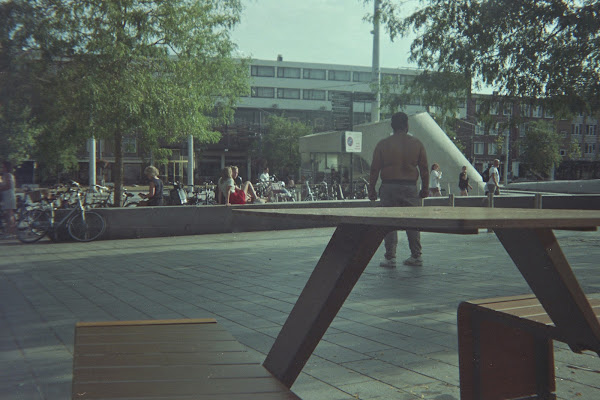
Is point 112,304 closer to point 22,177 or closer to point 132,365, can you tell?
point 132,365

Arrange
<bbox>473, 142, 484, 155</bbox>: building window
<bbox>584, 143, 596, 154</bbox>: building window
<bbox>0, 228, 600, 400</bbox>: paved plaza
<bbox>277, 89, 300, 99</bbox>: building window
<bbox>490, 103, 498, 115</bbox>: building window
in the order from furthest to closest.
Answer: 1. <bbox>584, 143, 596, 154</bbox>: building window
2. <bbox>473, 142, 484, 155</bbox>: building window
3. <bbox>277, 89, 300, 99</bbox>: building window
4. <bbox>490, 103, 498, 115</bbox>: building window
5. <bbox>0, 228, 600, 400</bbox>: paved plaza

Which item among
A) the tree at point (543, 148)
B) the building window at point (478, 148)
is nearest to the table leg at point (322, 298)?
the tree at point (543, 148)

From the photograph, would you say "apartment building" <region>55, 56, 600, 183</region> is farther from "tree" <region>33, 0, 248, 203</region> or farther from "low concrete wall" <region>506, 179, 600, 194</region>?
"tree" <region>33, 0, 248, 203</region>

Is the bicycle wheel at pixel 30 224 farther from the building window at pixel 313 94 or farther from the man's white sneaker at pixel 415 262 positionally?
the building window at pixel 313 94

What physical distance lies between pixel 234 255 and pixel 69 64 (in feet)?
26.2

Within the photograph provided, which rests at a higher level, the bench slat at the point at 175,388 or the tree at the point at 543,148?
the tree at the point at 543,148

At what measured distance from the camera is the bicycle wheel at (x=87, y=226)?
40.3 feet

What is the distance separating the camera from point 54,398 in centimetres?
338

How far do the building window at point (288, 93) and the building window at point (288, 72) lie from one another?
182cm

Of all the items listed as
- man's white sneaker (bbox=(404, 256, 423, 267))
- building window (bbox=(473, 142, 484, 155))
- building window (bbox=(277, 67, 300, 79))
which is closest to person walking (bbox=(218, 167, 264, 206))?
man's white sneaker (bbox=(404, 256, 423, 267))

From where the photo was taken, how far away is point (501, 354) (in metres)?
2.82

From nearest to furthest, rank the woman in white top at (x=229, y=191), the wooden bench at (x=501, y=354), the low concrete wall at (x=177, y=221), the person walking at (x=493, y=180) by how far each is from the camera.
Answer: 1. the wooden bench at (x=501, y=354)
2. the low concrete wall at (x=177, y=221)
3. the woman in white top at (x=229, y=191)
4. the person walking at (x=493, y=180)

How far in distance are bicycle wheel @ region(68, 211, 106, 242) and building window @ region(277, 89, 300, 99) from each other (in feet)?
219

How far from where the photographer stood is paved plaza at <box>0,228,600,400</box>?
12.0 ft
